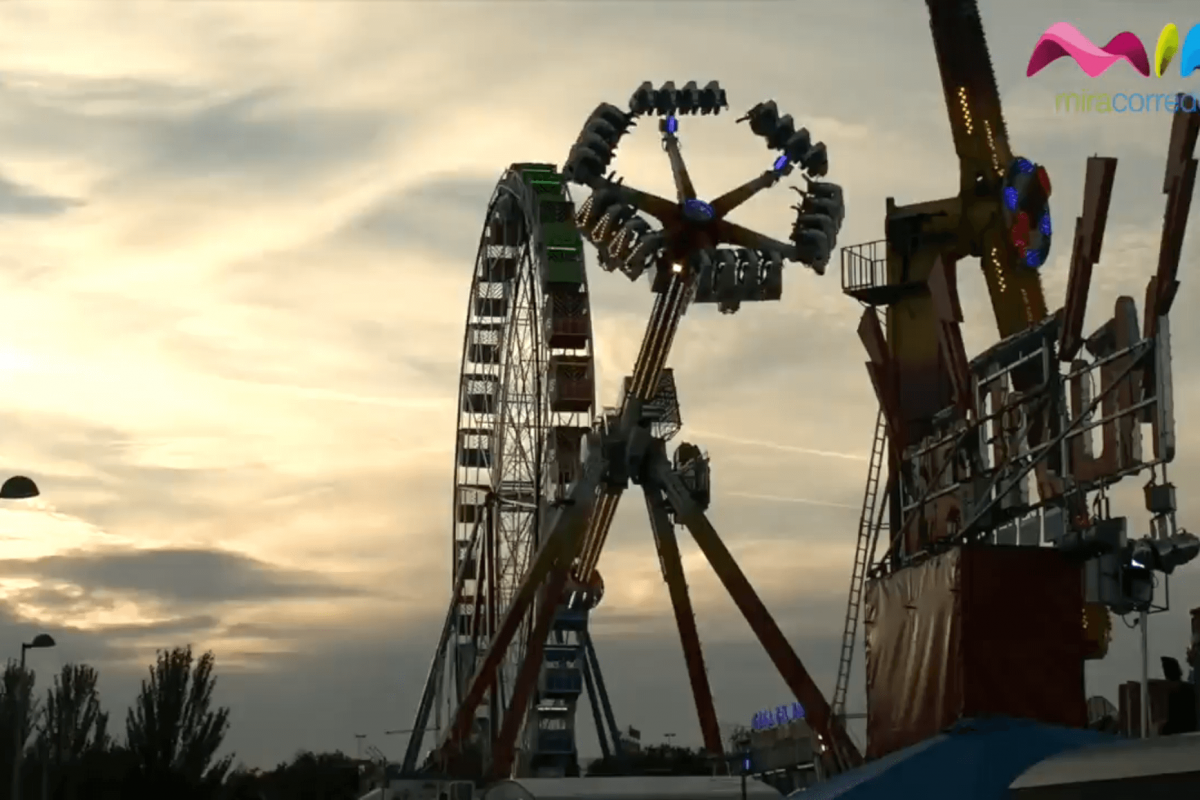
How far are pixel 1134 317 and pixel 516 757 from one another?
A: 103 feet

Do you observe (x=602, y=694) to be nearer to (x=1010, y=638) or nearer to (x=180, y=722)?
(x=180, y=722)

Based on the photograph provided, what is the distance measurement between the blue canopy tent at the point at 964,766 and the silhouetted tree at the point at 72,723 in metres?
40.1

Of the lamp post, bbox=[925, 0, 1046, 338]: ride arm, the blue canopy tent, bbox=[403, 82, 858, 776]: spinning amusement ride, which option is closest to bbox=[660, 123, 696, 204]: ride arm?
bbox=[403, 82, 858, 776]: spinning amusement ride

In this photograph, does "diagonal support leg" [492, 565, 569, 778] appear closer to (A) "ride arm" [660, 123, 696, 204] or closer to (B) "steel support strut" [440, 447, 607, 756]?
(B) "steel support strut" [440, 447, 607, 756]

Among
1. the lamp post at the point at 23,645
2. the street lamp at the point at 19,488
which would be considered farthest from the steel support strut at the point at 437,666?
the street lamp at the point at 19,488

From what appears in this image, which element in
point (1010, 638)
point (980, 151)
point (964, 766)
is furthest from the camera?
point (980, 151)

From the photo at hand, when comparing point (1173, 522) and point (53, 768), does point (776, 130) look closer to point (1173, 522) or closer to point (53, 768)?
point (1173, 522)

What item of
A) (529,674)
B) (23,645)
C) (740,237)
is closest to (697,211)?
(740,237)

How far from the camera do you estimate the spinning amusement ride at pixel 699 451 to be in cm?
2530

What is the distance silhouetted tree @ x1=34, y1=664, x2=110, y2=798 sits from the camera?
5978cm

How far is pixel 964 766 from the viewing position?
20.9m

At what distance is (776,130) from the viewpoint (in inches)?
1944

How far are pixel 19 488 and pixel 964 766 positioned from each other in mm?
13788

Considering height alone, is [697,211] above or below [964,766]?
above
